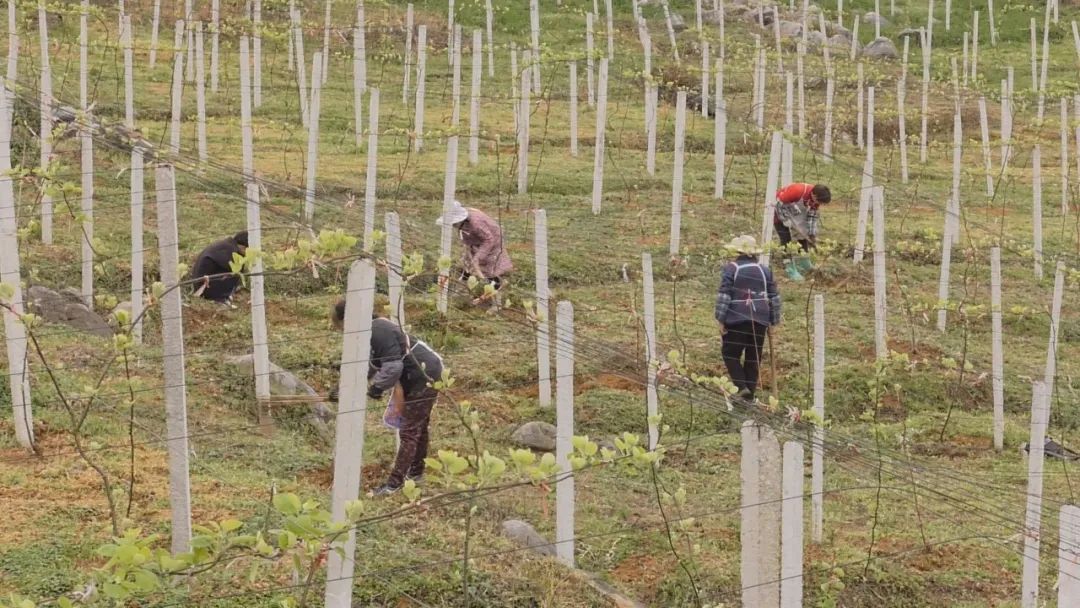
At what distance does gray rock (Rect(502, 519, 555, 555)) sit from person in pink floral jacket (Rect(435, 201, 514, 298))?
339cm

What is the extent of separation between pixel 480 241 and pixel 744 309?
7.41ft

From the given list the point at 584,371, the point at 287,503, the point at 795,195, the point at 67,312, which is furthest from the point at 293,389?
the point at 287,503

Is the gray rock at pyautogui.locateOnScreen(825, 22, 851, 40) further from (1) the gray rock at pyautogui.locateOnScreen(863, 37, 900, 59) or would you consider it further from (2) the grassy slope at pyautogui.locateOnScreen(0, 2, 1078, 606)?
(2) the grassy slope at pyautogui.locateOnScreen(0, 2, 1078, 606)

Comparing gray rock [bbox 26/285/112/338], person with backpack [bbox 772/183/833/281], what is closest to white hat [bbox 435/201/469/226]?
gray rock [bbox 26/285/112/338]

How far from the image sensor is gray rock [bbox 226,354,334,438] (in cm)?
831

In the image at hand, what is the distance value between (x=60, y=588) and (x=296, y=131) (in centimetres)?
1129

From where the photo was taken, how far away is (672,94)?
2123 centimetres

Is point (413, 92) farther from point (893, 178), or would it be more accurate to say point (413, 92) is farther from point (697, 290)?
point (697, 290)

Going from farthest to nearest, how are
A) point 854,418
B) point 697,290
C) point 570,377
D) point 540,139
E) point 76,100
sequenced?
point 540,139 → point 76,100 → point 697,290 → point 854,418 → point 570,377

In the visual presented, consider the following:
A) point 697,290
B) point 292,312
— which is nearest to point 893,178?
point 697,290

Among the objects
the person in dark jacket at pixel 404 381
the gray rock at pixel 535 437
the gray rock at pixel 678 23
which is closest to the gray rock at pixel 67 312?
the gray rock at pixel 535 437

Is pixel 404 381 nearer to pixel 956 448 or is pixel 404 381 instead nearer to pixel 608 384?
pixel 608 384

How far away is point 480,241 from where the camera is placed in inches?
398

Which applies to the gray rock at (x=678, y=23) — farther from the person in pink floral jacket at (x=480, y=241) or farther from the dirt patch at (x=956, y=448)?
the dirt patch at (x=956, y=448)
